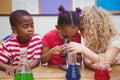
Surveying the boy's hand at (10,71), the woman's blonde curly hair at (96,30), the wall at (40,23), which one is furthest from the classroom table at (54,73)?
the wall at (40,23)

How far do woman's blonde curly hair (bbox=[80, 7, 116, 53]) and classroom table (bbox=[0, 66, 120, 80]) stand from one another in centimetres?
19

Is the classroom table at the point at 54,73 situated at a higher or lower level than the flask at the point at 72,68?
lower

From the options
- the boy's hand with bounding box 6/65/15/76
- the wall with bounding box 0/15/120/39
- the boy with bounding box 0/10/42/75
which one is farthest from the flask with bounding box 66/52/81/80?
the wall with bounding box 0/15/120/39

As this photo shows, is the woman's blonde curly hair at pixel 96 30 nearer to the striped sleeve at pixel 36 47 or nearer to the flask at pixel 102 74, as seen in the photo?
the striped sleeve at pixel 36 47

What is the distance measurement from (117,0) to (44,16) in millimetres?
938

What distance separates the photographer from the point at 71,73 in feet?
4.15

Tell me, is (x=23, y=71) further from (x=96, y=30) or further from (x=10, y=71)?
(x=96, y=30)

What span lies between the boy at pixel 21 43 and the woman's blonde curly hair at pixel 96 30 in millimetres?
366

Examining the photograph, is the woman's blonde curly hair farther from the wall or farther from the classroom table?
the wall

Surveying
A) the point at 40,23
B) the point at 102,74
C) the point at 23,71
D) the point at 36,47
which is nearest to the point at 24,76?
the point at 23,71

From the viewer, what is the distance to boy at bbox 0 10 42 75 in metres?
1.71

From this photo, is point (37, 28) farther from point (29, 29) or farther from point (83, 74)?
point (83, 74)

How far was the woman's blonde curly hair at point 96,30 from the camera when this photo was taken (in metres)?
1.76

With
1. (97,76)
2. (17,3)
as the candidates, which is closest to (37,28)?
(17,3)
